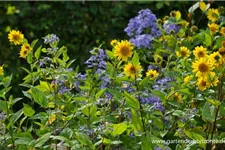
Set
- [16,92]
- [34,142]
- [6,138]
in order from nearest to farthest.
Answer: [34,142], [6,138], [16,92]

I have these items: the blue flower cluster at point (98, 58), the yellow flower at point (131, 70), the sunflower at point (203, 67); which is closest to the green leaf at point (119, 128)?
the yellow flower at point (131, 70)

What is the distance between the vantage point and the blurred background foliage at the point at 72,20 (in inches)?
135

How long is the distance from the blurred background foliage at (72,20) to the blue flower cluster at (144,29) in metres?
0.97

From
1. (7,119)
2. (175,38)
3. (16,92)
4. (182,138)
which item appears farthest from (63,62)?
(16,92)

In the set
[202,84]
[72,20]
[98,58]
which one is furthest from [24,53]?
[72,20]

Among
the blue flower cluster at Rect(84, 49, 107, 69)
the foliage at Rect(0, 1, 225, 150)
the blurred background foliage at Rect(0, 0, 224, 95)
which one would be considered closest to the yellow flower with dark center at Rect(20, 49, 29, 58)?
the foliage at Rect(0, 1, 225, 150)

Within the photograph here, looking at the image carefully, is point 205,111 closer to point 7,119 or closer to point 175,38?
point 7,119

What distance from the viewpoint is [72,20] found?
11.4ft

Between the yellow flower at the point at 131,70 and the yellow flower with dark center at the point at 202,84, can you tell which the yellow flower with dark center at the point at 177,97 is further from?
the yellow flower at the point at 131,70

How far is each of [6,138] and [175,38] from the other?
3.01 ft

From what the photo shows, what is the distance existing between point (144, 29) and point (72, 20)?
45.5 inches

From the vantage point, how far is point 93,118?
153 centimetres

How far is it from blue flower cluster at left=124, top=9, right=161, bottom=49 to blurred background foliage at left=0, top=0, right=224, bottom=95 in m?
0.97

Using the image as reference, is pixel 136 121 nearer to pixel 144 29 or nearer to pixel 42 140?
pixel 42 140
